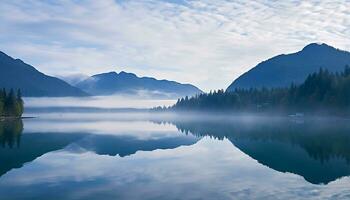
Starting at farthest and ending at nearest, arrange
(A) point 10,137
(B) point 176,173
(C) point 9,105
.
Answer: (C) point 9,105 → (A) point 10,137 → (B) point 176,173

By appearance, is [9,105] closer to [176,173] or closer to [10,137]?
[10,137]

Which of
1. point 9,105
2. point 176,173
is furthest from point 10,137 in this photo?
point 9,105

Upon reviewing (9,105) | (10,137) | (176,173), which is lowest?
(10,137)

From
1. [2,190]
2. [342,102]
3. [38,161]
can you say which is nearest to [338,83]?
[342,102]

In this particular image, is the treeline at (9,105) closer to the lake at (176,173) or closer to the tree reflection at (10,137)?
the tree reflection at (10,137)

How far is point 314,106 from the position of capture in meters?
195

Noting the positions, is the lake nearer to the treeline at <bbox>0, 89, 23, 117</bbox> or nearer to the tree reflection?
the tree reflection

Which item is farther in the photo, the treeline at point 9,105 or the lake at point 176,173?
the treeline at point 9,105

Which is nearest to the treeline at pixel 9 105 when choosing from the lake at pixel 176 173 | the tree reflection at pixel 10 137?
the tree reflection at pixel 10 137

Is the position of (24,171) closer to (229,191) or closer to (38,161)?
(38,161)

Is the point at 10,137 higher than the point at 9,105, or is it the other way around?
the point at 9,105

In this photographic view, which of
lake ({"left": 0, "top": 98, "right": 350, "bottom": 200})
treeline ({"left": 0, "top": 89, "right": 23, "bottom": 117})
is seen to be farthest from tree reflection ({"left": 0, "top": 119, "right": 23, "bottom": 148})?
treeline ({"left": 0, "top": 89, "right": 23, "bottom": 117})

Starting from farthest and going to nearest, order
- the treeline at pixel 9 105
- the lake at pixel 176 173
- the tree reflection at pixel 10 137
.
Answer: the treeline at pixel 9 105 < the tree reflection at pixel 10 137 < the lake at pixel 176 173

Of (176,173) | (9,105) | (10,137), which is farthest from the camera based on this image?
(9,105)
